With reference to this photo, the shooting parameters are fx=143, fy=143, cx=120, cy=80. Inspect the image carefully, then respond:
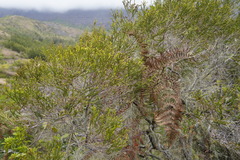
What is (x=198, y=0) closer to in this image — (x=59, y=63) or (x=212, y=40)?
(x=212, y=40)

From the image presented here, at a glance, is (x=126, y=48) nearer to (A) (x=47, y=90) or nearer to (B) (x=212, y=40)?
(A) (x=47, y=90)

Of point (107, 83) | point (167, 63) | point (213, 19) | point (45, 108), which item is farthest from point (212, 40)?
point (45, 108)

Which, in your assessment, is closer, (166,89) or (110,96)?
Answer: (110,96)

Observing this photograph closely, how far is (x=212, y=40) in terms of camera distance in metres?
6.52

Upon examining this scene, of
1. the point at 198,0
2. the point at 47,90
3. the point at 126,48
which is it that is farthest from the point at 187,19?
the point at 47,90

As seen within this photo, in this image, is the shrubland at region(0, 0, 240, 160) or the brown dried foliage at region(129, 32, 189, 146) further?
the brown dried foliage at region(129, 32, 189, 146)

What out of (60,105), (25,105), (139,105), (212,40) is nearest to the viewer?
(25,105)

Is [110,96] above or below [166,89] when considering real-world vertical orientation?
below

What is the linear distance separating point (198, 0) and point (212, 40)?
1867mm

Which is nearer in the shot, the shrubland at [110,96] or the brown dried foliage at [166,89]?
the shrubland at [110,96]

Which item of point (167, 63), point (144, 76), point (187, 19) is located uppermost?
point (187, 19)

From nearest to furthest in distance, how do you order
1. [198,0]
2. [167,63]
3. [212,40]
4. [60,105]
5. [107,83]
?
[60,105] → [107,83] → [167,63] → [198,0] → [212,40]

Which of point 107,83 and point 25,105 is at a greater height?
point 107,83

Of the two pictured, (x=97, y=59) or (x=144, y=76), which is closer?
(x=97, y=59)
